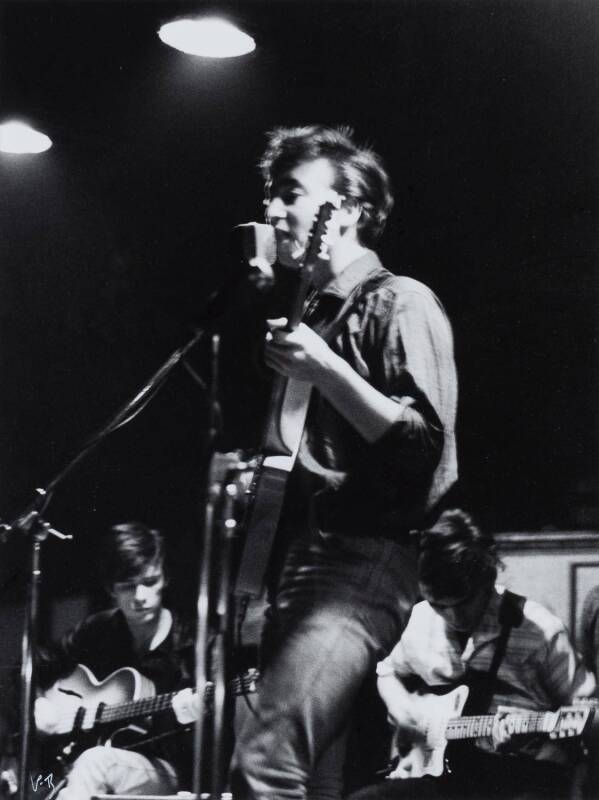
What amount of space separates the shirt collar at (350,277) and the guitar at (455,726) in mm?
766

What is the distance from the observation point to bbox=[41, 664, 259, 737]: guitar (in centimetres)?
220

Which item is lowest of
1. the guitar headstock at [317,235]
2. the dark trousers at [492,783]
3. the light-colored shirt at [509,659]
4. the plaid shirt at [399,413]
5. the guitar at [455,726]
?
the dark trousers at [492,783]

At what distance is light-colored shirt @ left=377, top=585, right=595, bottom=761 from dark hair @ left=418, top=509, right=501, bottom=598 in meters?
0.04

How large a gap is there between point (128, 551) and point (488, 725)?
0.86 meters

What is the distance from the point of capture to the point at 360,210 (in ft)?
6.87

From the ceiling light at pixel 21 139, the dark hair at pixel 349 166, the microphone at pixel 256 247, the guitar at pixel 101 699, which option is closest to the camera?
the microphone at pixel 256 247

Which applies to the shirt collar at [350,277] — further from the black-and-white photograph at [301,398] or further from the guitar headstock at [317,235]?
the guitar headstock at [317,235]

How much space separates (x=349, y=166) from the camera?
2.12m

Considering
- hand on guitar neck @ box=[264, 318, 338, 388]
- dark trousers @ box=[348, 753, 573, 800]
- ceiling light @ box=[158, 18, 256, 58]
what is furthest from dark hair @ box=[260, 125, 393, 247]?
dark trousers @ box=[348, 753, 573, 800]

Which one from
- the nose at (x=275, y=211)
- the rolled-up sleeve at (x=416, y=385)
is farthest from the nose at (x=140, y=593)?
the nose at (x=275, y=211)

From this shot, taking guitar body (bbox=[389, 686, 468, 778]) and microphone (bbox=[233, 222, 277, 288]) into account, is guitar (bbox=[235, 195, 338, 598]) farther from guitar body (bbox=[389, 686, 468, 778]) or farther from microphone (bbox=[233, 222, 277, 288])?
guitar body (bbox=[389, 686, 468, 778])

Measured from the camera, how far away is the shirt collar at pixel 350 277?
77.7 inches

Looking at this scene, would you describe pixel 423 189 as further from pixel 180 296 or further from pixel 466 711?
pixel 466 711
